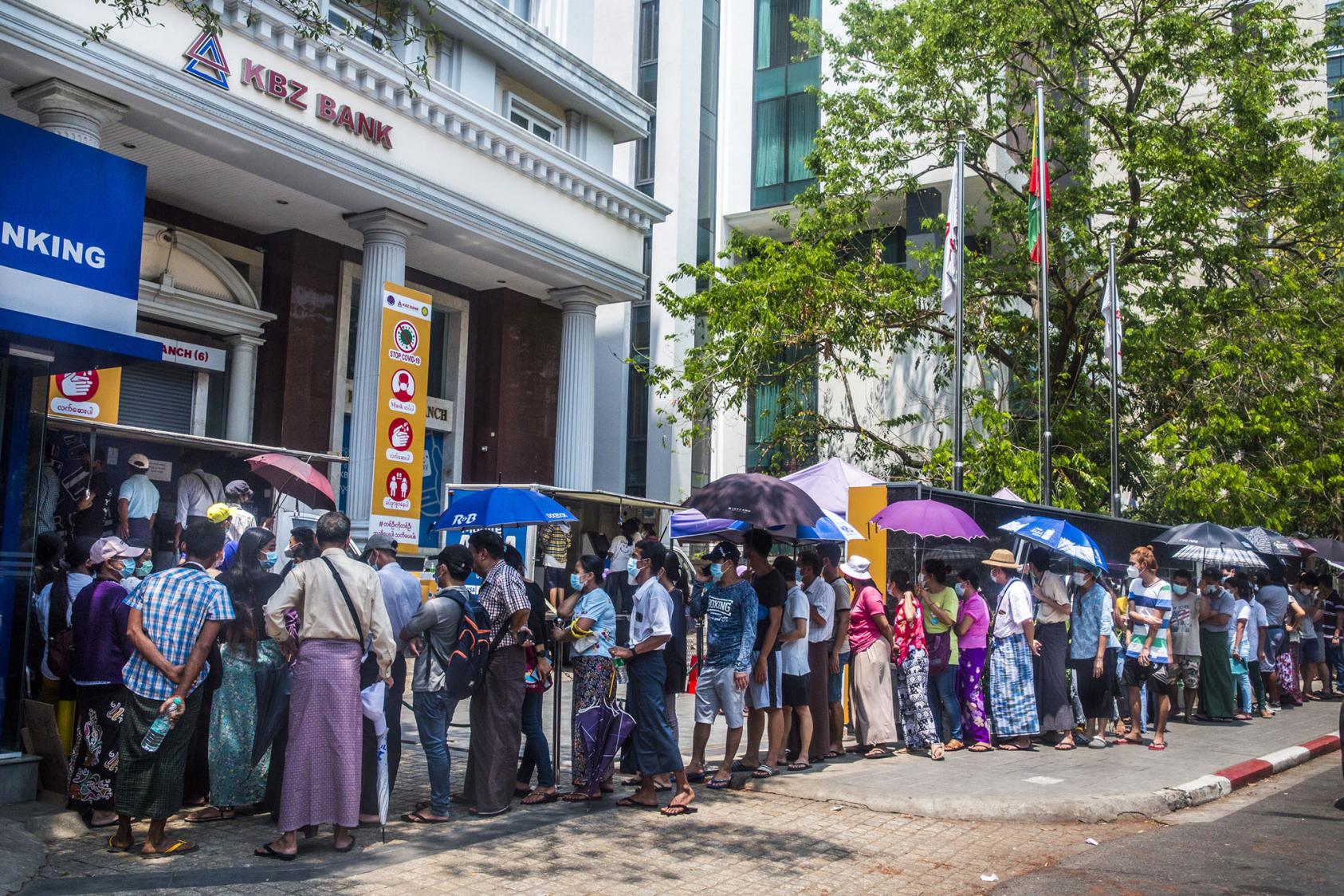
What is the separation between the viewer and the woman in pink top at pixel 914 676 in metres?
10.8

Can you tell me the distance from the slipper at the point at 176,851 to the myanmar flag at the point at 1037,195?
1523 centimetres

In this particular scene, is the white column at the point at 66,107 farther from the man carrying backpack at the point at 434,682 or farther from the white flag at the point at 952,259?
the white flag at the point at 952,259

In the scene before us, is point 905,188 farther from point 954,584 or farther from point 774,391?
point 954,584

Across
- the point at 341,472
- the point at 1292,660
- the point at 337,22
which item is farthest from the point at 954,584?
the point at 337,22

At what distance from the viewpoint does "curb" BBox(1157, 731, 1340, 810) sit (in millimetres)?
9133

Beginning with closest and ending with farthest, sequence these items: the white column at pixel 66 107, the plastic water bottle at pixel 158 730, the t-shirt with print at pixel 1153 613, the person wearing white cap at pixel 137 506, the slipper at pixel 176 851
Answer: the plastic water bottle at pixel 158 730
the slipper at pixel 176 851
the t-shirt with print at pixel 1153 613
the person wearing white cap at pixel 137 506
the white column at pixel 66 107

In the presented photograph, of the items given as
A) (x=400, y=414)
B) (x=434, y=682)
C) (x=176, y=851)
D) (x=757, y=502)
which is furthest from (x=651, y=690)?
(x=400, y=414)

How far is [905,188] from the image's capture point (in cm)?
2305

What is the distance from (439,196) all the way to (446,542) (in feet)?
19.5

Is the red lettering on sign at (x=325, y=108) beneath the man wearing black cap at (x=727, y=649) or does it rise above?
above

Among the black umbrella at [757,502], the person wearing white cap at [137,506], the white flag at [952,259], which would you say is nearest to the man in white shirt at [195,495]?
the person wearing white cap at [137,506]

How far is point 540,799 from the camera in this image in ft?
27.4

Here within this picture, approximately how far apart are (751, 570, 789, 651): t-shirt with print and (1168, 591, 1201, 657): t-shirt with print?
6.62 metres

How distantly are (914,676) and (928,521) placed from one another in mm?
1531
